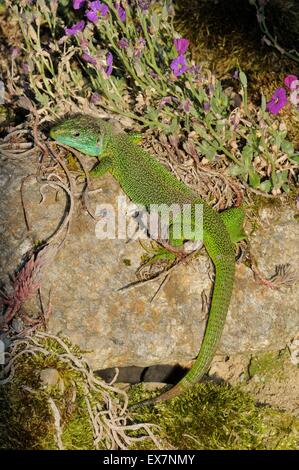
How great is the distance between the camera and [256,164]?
13.0 ft

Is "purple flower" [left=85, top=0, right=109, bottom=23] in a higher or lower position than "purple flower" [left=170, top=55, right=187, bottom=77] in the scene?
higher

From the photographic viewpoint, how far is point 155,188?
386 centimetres

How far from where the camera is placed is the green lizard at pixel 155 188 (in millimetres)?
3602

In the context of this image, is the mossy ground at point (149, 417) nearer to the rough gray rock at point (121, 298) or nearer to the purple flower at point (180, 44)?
the rough gray rock at point (121, 298)

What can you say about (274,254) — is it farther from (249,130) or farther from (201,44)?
(201,44)

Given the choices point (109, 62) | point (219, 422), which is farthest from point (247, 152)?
point (219, 422)

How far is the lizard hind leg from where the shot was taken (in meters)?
3.87

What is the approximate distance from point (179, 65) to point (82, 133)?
0.81m

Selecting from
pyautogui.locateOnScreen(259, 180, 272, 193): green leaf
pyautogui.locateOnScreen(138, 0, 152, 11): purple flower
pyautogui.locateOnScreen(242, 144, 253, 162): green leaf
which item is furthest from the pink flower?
pyautogui.locateOnScreen(259, 180, 272, 193): green leaf

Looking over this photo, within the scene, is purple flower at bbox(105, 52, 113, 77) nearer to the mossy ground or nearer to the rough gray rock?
the rough gray rock

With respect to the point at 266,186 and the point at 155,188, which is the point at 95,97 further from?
the point at 266,186

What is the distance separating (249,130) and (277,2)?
1.66m

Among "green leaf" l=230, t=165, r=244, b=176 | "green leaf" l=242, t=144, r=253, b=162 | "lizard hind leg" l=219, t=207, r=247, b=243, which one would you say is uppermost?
"green leaf" l=242, t=144, r=253, b=162

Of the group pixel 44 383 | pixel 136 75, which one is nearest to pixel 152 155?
pixel 136 75
